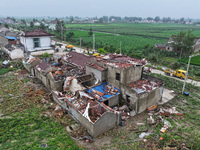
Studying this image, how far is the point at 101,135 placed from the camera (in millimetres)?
12766

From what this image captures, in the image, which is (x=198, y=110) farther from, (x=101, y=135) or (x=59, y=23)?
(x=59, y=23)

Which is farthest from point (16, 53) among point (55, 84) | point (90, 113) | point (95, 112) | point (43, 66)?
point (95, 112)

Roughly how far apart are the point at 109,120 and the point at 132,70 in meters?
6.70

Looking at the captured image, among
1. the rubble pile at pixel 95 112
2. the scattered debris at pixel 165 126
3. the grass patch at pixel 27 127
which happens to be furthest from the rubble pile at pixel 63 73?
the scattered debris at pixel 165 126

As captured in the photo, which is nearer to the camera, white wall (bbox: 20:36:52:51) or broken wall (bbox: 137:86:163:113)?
broken wall (bbox: 137:86:163:113)

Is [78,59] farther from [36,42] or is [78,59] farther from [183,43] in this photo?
[183,43]

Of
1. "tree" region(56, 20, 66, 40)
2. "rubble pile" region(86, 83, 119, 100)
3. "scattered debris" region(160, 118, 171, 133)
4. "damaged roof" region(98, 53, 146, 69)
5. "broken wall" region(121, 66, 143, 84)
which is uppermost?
"tree" region(56, 20, 66, 40)

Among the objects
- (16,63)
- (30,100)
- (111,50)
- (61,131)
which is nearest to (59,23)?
(111,50)

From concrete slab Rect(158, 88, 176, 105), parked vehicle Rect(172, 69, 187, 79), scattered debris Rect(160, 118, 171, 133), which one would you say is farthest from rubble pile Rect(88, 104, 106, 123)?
parked vehicle Rect(172, 69, 187, 79)

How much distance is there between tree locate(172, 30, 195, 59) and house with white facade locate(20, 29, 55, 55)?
103 feet

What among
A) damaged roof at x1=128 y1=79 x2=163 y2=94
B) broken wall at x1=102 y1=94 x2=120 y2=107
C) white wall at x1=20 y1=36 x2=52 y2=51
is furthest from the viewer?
white wall at x1=20 y1=36 x2=52 y2=51

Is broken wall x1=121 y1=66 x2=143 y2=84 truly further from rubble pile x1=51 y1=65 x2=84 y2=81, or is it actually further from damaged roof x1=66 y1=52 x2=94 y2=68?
damaged roof x1=66 y1=52 x2=94 y2=68

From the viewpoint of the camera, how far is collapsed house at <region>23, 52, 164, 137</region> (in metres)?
13.5

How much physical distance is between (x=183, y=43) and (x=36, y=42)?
35.6 meters
